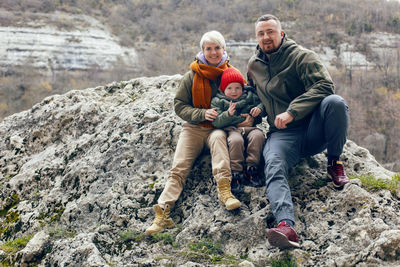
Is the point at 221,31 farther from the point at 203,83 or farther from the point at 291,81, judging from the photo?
the point at 291,81

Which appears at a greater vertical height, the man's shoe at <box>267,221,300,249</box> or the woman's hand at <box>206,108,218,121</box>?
the woman's hand at <box>206,108,218,121</box>

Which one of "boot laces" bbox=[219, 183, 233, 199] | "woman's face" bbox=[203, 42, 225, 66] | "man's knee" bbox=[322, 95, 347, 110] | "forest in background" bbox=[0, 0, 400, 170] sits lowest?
"forest in background" bbox=[0, 0, 400, 170]

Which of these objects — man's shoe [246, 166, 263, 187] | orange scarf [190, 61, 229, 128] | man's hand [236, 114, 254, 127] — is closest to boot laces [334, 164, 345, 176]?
man's shoe [246, 166, 263, 187]

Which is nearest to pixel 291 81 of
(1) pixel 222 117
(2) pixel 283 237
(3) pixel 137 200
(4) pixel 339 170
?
(1) pixel 222 117

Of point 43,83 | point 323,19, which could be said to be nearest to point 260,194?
point 43,83

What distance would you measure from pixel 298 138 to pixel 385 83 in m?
45.2

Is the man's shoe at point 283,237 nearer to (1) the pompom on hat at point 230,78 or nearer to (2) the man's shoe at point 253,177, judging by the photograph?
(2) the man's shoe at point 253,177

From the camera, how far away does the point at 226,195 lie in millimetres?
3621

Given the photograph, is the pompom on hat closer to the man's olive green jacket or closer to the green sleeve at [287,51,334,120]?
the man's olive green jacket

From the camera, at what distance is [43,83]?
1548 inches

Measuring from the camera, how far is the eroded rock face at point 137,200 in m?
3.19

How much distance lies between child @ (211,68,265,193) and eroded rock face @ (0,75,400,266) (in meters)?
0.23

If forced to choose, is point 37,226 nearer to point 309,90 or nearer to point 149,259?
point 149,259

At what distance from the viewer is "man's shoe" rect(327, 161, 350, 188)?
355 cm
